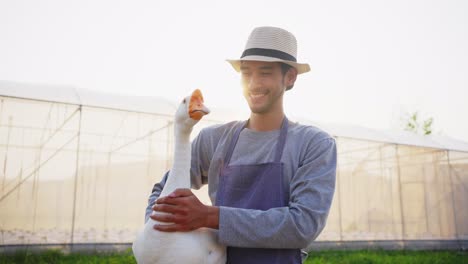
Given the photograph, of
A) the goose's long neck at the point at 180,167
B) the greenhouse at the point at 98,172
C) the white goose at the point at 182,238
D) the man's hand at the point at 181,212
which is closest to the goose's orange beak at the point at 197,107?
the white goose at the point at 182,238

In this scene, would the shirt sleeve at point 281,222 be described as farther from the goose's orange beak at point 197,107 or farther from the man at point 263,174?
the goose's orange beak at point 197,107

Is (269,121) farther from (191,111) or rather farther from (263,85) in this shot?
(191,111)

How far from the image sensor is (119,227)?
26.8 ft

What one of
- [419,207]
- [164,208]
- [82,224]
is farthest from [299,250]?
[419,207]

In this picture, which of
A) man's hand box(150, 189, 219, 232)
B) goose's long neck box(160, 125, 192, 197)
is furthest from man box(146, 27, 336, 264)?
goose's long neck box(160, 125, 192, 197)

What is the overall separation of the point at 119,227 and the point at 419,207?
8.62 meters

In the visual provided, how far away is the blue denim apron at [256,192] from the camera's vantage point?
5.26 feet

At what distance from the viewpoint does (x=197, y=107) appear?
1687 mm

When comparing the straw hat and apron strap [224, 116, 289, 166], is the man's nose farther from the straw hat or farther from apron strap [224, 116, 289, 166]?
apron strap [224, 116, 289, 166]

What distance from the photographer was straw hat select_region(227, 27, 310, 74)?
1.81m

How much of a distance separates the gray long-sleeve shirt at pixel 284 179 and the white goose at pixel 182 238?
0.26 ft

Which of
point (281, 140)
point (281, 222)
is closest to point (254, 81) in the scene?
point (281, 140)

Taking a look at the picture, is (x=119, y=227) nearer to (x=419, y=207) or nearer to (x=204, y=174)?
(x=204, y=174)

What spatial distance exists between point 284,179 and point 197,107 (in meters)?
0.46
